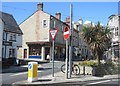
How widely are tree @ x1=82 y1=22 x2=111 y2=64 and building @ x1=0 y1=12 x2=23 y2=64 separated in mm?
18557

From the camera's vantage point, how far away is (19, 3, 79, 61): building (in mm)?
49500

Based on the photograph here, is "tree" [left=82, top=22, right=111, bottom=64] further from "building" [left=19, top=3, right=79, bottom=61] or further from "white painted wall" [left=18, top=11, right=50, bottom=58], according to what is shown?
"white painted wall" [left=18, top=11, right=50, bottom=58]

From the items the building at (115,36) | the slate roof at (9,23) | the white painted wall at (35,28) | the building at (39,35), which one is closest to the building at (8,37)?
the slate roof at (9,23)

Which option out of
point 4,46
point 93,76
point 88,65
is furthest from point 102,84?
point 4,46

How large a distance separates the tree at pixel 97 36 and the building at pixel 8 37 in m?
18.6

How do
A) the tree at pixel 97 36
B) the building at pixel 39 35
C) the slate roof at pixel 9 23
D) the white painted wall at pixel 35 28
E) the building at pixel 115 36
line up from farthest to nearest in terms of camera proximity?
the white painted wall at pixel 35 28 < the building at pixel 39 35 < the slate roof at pixel 9 23 < the building at pixel 115 36 < the tree at pixel 97 36

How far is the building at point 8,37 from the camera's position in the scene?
127ft

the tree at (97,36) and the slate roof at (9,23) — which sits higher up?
the slate roof at (9,23)

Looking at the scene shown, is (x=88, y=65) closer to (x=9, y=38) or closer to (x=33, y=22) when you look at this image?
(x=9, y=38)

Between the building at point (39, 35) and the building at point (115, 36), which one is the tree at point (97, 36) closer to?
the building at point (115, 36)

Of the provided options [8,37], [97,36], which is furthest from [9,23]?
[97,36]

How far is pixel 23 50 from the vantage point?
172 ft

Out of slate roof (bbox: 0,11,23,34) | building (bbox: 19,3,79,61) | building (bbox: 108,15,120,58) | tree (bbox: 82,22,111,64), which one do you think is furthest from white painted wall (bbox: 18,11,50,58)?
tree (bbox: 82,22,111,64)

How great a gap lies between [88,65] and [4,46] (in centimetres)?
2201
